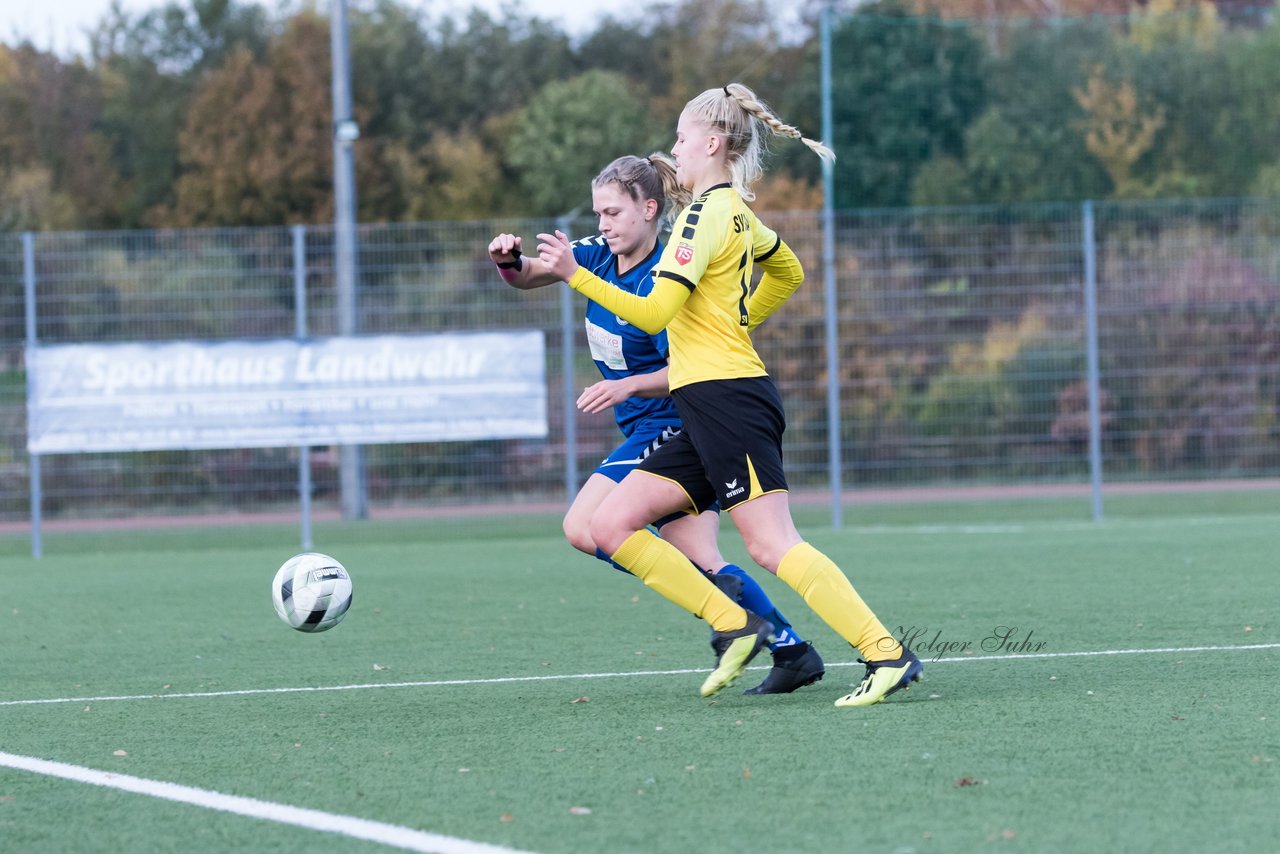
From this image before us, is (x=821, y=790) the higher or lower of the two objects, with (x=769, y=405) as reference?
lower

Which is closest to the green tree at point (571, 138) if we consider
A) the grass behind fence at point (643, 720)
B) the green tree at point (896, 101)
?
the green tree at point (896, 101)

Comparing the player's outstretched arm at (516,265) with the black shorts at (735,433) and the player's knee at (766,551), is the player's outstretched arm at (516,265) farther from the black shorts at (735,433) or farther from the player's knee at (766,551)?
the player's knee at (766,551)

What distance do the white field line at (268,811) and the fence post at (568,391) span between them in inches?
366

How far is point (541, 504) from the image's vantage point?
14219 mm

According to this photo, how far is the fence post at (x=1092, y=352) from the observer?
46.3 feet

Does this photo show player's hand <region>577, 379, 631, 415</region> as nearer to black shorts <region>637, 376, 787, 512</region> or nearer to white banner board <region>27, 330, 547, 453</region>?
black shorts <region>637, 376, 787, 512</region>

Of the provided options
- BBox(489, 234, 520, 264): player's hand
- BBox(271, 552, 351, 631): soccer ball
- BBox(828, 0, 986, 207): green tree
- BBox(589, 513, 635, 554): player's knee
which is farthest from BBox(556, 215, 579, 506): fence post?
BBox(828, 0, 986, 207): green tree

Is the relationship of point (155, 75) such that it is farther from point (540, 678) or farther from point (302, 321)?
point (540, 678)

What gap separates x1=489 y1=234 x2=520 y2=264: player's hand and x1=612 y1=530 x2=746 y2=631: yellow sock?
983 millimetres

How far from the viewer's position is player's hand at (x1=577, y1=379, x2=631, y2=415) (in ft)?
17.1

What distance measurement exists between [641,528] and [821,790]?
5.10 ft

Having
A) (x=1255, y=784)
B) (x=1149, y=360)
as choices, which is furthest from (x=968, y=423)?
(x=1255, y=784)

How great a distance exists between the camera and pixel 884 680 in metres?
5.05

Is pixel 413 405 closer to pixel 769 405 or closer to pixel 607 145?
pixel 769 405
